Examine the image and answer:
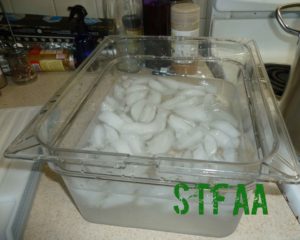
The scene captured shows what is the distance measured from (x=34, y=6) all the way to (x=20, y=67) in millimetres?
184

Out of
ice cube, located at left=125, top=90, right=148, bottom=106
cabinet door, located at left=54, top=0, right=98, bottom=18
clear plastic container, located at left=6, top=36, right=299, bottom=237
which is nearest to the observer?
clear plastic container, located at left=6, top=36, right=299, bottom=237

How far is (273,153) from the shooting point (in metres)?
0.28

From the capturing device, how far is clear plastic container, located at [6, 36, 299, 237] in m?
0.29

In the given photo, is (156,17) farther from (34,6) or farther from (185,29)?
(34,6)

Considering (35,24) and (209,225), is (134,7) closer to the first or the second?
(35,24)

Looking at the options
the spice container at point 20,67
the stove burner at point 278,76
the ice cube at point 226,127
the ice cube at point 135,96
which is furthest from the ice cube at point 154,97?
the spice container at point 20,67

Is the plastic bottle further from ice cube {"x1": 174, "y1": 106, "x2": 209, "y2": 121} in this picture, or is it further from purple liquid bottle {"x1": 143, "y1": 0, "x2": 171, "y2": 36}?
ice cube {"x1": 174, "y1": 106, "x2": 209, "y2": 121}

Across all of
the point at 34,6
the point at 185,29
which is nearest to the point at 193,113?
the point at 185,29

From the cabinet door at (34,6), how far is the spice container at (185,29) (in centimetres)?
37

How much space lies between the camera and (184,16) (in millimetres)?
543

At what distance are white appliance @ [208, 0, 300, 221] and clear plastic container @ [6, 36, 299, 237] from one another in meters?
0.11

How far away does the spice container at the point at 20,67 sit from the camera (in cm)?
66

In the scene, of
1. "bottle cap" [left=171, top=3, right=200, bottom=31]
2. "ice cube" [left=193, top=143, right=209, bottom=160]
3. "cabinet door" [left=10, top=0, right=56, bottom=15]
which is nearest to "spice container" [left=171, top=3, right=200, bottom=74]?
"bottle cap" [left=171, top=3, right=200, bottom=31]

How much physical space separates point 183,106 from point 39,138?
253 mm
